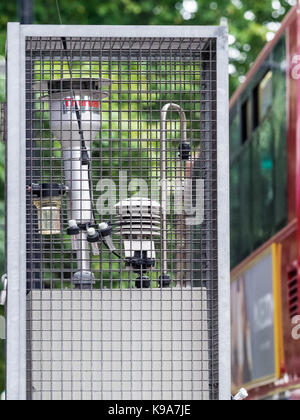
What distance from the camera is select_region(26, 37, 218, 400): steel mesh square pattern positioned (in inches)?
207

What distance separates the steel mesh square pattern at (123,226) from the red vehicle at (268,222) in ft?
14.8

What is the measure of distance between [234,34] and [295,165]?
11.0 metres

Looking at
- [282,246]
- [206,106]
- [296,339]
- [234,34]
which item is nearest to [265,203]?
[282,246]

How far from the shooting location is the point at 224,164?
5250 mm

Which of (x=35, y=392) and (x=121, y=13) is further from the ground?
(x=121, y=13)

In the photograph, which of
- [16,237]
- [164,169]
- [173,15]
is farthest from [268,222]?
[173,15]

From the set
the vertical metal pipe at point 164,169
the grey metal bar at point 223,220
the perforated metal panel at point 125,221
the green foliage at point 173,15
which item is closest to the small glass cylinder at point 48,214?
the perforated metal panel at point 125,221

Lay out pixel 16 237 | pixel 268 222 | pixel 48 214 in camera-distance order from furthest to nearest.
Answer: pixel 268 222 < pixel 48 214 < pixel 16 237

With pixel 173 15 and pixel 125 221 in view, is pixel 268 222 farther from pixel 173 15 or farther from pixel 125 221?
pixel 173 15

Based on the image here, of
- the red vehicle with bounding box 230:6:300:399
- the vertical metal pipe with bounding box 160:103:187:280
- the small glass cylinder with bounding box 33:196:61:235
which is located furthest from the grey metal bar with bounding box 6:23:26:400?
the red vehicle with bounding box 230:6:300:399

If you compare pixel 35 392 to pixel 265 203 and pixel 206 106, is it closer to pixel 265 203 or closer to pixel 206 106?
pixel 206 106

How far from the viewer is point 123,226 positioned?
5.40 m

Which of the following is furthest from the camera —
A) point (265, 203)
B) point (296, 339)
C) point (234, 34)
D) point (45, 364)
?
point (234, 34)

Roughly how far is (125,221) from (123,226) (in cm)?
3
